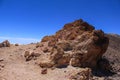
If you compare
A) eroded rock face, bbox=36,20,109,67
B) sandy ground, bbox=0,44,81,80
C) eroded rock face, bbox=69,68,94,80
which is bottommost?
eroded rock face, bbox=69,68,94,80

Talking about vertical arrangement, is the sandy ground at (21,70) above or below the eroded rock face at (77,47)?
below

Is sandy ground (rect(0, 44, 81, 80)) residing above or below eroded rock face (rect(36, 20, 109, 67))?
below

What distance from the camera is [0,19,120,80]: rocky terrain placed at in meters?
20.3

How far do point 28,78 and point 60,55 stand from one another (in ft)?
17.1

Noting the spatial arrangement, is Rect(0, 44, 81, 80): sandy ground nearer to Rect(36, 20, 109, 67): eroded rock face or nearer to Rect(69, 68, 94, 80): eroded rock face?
Rect(69, 68, 94, 80): eroded rock face

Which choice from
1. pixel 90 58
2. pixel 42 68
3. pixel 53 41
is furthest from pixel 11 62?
pixel 90 58

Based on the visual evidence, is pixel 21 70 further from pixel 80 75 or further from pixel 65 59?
pixel 80 75

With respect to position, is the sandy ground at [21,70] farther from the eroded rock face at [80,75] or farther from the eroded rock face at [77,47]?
A: the eroded rock face at [77,47]

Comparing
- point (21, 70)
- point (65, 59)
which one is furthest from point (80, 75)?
point (21, 70)

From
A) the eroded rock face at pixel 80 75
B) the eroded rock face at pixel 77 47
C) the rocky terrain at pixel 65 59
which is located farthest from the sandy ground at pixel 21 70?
the eroded rock face at pixel 77 47

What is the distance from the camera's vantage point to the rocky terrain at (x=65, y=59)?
20297 millimetres

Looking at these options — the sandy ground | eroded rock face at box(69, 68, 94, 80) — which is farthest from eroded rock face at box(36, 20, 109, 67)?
eroded rock face at box(69, 68, 94, 80)

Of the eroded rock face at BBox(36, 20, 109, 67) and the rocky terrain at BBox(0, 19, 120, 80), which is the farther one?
the eroded rock face at BBox(36, 20, 109, 67)

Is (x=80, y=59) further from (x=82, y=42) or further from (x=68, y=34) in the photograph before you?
(x=68, y=34)
